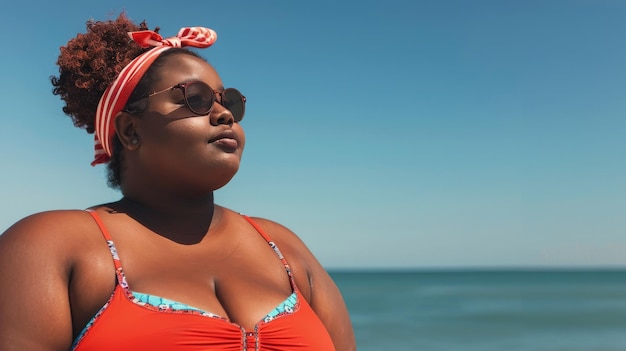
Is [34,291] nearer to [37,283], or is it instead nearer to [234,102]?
[37,283]

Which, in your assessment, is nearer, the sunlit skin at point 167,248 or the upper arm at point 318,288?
the sunlit skin at point 167,248

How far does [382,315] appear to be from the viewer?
32.1 meters

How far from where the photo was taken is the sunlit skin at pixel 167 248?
6.40 feet

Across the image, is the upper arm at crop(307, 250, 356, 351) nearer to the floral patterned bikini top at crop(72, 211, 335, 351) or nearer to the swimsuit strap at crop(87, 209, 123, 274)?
the floral patterned bikini top at crop(72, 211, 335, 351)

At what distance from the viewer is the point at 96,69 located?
2512 mm

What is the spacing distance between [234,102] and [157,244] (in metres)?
0.59

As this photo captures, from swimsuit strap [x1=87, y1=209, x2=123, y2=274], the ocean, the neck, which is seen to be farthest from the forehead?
the ocean

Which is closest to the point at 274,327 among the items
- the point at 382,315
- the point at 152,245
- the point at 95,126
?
the point at 152,245

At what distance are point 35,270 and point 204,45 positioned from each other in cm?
116

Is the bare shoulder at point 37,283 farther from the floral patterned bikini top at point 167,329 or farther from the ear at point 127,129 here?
the ear at point 127,129

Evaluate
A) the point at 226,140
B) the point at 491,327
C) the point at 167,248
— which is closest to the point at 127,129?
the point at 226,140

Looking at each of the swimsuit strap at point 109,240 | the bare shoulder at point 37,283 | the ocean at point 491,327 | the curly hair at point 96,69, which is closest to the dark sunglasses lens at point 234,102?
the curly hair at point 96,69

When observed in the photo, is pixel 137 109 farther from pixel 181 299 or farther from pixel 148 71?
pixel 181 299

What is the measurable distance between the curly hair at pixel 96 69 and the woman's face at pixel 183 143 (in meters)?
0.08
